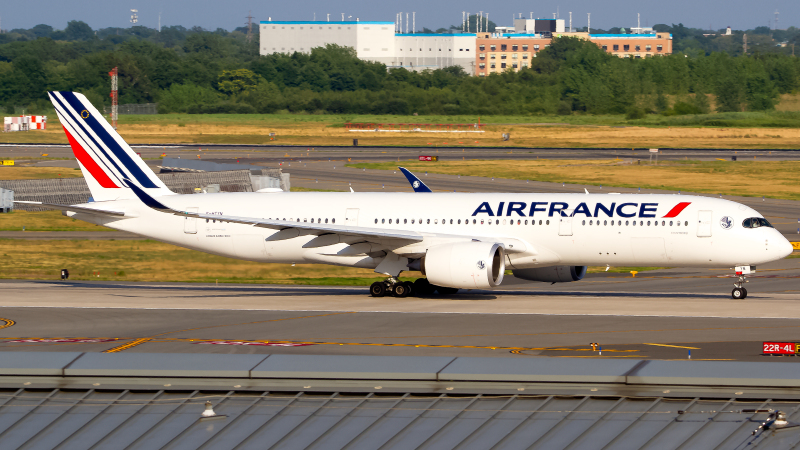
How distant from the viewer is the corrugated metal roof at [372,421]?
1097 centimetres

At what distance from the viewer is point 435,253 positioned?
3834 centimetres

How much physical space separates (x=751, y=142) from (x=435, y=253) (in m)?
123

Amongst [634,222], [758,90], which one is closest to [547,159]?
[634,222]

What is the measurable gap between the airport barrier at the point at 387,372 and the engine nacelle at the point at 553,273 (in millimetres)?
29230

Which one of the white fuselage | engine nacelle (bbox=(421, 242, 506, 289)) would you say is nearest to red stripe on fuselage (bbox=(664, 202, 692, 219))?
the white fuselage

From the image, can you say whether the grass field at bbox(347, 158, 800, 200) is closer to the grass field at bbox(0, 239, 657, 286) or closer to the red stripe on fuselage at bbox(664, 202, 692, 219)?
the grass field at bbox(0, 239, 657, 286)

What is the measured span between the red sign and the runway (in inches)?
19.3

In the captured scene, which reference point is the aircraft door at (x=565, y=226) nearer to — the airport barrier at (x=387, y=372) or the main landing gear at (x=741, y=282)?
the main landing gear at (x=741, y=282)

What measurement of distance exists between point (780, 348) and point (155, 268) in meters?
34.5

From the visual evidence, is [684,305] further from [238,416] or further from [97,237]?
[97,237]

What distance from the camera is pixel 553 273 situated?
41719mm

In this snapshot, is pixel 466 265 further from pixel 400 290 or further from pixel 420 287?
pixel 420 287

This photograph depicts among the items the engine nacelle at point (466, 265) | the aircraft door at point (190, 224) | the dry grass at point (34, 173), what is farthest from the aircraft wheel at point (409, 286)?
the dry grass at point (34, 173)

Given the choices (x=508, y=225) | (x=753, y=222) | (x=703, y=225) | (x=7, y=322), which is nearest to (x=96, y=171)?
(x=7, y=322)
